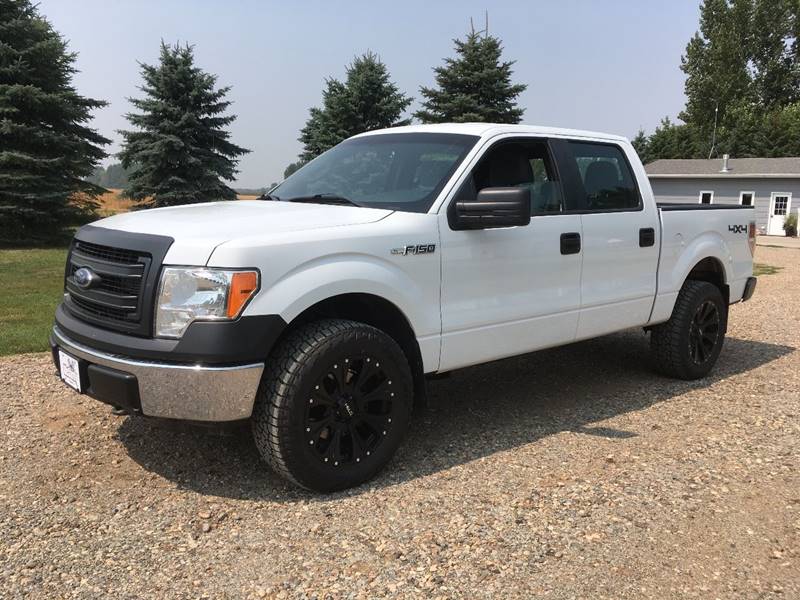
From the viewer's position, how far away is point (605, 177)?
512 centimetres

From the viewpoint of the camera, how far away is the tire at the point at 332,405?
3.38 m

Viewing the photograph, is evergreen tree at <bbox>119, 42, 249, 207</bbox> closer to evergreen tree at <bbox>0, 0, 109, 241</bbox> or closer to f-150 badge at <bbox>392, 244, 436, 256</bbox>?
evergreen tree at <bbox>0, 0, 109, 241</bbox>

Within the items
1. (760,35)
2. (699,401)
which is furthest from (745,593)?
(760,35)

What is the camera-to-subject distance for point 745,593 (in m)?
2.82

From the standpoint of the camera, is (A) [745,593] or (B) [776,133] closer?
(A) [745,593]

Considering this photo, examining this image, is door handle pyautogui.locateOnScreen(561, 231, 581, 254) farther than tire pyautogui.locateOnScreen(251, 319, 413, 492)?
Yes

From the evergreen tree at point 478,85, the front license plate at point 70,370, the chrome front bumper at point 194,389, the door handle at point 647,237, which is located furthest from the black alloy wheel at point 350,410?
the evergreen tree at point 478,85

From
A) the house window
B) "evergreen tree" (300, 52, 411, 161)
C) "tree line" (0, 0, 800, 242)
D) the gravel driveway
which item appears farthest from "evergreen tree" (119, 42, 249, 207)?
the house window

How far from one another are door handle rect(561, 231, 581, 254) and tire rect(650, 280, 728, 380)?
156 centimetres

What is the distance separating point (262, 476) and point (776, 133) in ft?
184

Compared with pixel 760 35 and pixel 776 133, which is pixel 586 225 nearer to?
pixel 776 133

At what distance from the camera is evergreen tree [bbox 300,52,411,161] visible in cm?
2570

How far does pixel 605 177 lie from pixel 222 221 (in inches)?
114

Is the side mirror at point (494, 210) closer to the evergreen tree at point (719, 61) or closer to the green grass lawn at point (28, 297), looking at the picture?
the green grass lawn at point (28, 297)
